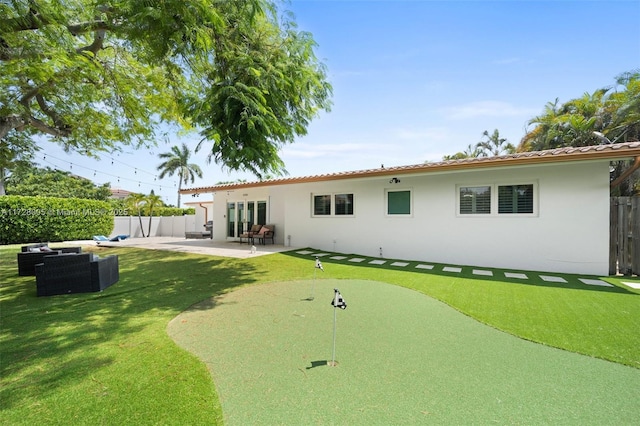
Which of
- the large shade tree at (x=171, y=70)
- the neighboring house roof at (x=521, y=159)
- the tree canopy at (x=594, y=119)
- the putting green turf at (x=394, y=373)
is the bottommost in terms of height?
the putting green turf at (x=394, y=373)

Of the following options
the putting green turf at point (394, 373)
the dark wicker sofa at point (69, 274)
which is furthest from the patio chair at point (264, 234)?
the putting green turf at point (394, 373)

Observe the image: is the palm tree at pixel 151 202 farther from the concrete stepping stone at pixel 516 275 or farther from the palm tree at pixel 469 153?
the palm tree at pixel 469 153

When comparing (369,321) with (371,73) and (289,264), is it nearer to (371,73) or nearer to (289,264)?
(289,264)

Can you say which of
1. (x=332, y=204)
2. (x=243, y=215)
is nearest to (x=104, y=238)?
(x=243, y=215)

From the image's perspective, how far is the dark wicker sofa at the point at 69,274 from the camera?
5836mm

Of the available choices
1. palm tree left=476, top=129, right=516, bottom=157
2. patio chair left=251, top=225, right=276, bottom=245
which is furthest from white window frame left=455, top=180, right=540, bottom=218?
palm tree left=476, top=129, right=516, bottom=157

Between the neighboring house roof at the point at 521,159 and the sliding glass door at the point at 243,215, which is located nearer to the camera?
the neighboring house roof at the point at 521,159

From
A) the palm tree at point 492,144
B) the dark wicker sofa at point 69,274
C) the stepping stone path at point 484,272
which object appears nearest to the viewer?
the dark wicker sofa at point 69,274

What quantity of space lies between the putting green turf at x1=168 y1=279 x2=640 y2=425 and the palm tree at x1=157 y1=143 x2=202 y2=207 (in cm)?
4216

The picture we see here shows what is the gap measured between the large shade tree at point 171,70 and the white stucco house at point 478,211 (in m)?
4.83

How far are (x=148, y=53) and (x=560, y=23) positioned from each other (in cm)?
1126

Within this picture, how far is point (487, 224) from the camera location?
30.3 ft

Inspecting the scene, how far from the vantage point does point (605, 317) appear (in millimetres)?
4598

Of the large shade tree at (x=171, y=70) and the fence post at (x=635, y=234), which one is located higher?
the large shade tree at (x=171, y=70)
